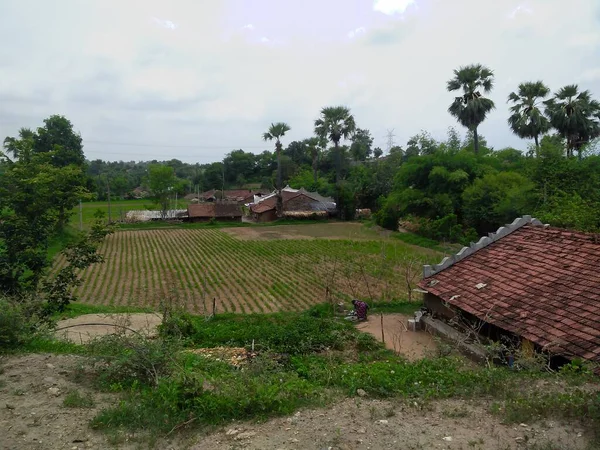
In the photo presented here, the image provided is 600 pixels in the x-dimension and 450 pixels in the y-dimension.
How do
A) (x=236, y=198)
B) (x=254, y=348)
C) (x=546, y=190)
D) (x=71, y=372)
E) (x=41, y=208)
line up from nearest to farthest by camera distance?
(x=71, y=372) < (x=254, y=348) < (x=41, y=208) < (x=546, y=190) < (x=236, y=198)

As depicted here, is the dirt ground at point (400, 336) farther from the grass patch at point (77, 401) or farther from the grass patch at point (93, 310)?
the grass patch at point (93, 310)

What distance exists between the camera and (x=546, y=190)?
25.0 metres

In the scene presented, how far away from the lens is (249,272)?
26.1m

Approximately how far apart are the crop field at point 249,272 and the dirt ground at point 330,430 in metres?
11.6

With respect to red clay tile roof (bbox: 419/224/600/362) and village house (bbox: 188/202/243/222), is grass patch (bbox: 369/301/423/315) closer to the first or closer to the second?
red clay tile roof (bbox: 419/224/600/362)

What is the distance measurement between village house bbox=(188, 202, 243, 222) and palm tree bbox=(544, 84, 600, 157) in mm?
34886

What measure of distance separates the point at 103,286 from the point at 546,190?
2445 centimetres

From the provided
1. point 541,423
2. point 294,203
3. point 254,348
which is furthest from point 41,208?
point 294,203

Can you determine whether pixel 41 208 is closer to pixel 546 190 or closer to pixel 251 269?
pixel 251 269

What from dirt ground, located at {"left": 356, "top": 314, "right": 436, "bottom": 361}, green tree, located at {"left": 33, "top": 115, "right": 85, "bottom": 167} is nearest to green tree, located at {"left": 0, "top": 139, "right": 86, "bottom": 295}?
dirt ground, located at {"left": 356, "top": 314, "right": 436, "bottom": 361}

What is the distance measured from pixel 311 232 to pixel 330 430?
128ft

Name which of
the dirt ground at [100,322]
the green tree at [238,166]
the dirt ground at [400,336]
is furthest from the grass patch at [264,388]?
the green tree at [238,166]

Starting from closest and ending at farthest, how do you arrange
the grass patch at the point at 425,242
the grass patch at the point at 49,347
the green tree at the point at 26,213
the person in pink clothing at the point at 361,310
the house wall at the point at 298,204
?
the grass patch at the point at 49,347
the green tree at the point at 26,213
the person in pink clothing at the point at 361,310
the grass patch at the point at 425,242
the house wall at the point at 298,204

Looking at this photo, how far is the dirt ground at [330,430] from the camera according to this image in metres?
4.78
